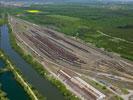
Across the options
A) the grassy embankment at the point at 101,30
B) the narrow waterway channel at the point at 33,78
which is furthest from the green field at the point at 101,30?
the narrow waterway channel at the point at 33,78

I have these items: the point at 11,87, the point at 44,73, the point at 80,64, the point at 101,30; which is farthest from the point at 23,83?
the point at 101,30

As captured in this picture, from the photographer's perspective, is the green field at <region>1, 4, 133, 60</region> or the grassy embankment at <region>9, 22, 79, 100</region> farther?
the green field at <region>1, 4, 133, 60</region>

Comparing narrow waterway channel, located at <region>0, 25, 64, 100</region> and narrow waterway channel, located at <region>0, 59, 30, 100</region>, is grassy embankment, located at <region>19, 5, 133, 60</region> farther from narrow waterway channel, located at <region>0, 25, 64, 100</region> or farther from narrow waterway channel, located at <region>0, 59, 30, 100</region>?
narrow waterway channel, located at <region>0, 59, 30, 100</region>

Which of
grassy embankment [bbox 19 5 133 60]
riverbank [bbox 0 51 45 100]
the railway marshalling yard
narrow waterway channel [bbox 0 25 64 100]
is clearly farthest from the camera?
grassy embankment [bbox 19 5 133 60]

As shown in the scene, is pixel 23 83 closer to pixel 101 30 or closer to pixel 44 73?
pixel 44 73

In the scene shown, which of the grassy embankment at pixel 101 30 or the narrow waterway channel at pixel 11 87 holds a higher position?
the narrow waterway channel at pixel 11 87

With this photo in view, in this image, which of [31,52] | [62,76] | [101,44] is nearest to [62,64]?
[62,76]

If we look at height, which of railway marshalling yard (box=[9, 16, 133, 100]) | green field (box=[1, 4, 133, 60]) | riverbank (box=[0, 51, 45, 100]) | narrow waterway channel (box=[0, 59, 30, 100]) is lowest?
green field (box=[1, 4, 133, 60])

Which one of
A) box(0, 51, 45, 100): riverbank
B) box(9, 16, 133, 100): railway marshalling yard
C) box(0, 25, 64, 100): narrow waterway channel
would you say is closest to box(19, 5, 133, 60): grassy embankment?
box(9, 16, 133, 100): railway marshalling yard

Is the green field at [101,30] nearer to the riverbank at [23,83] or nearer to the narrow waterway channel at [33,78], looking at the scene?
the narrow waterway channel at [33,78]
